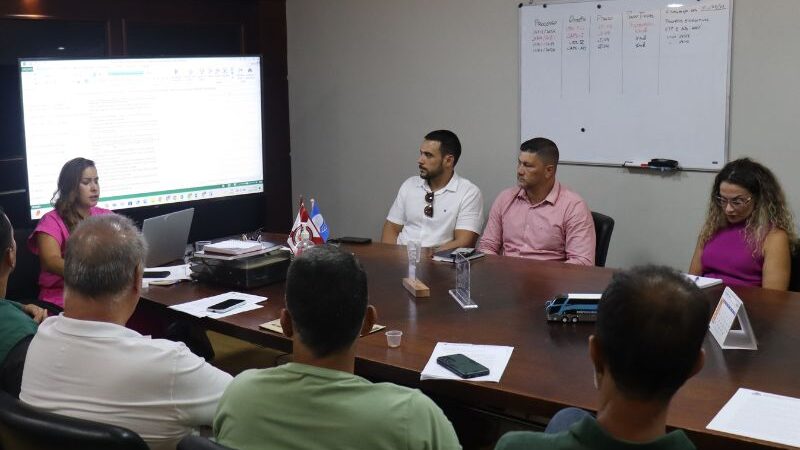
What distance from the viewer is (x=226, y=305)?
2998 millimetres

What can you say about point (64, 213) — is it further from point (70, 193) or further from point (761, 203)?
point (761, 203)

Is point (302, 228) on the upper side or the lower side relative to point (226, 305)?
upper

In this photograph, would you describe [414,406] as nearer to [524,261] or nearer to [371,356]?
[371,356]

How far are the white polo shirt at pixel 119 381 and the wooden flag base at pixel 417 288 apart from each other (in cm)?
115

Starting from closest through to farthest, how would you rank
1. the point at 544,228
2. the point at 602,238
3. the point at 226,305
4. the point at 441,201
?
1. the point at 226,305
2. the point at 602,238
3. the point at 544,228
4. the point at 441,201

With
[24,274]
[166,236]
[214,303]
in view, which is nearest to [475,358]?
[214,303]

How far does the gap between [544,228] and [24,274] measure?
237cm

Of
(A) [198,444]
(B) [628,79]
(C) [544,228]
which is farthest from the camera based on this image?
(B) [628,79]

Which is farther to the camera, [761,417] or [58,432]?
Answer: [761,417]

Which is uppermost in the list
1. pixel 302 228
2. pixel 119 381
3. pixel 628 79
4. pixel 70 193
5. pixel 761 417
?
pixel 628 79

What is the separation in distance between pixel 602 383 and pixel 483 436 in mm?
1935

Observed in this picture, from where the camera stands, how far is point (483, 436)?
10.8ft

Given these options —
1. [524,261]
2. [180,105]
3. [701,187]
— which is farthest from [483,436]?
[180,105]

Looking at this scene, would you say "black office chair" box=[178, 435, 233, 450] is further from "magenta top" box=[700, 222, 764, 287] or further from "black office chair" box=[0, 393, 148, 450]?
"magenta top" box=[700, 222, 764, 287]
